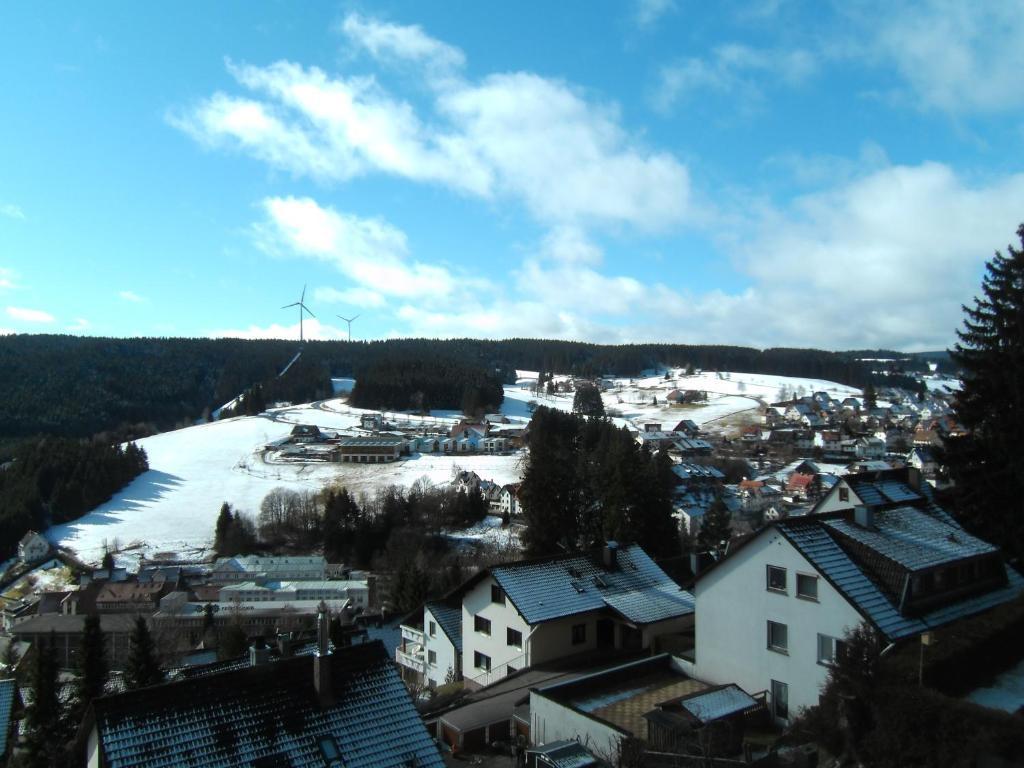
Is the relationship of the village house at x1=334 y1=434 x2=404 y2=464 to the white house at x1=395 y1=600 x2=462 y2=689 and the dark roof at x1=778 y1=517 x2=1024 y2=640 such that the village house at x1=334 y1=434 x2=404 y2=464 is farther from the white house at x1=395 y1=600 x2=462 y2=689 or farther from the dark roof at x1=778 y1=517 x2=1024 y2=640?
the dark roof at x1=778 y1=517 x2=1024 y2=640

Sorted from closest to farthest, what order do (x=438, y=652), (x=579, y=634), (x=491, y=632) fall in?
(x=579, y=634) < (x=491, y=632) < (x=438, y=652)

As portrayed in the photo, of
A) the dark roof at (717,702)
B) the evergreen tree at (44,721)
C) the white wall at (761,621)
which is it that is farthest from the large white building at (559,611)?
the evergreen tree at (44,721)

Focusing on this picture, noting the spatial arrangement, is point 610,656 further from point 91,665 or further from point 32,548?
point 32,548

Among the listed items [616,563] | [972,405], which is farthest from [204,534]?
[972,405]

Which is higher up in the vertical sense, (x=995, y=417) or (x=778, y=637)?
(x=995, y=417)

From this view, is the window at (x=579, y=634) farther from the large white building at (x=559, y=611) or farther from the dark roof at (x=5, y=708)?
the dark roof at (x=5, y=708)

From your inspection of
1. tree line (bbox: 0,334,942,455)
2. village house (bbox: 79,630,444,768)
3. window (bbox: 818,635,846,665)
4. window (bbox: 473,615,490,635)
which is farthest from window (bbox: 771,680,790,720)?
tree line (bbox: 0,334,942,455)

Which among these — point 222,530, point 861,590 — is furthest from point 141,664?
point 222,530

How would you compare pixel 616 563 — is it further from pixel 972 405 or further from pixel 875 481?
pixel 972 405
